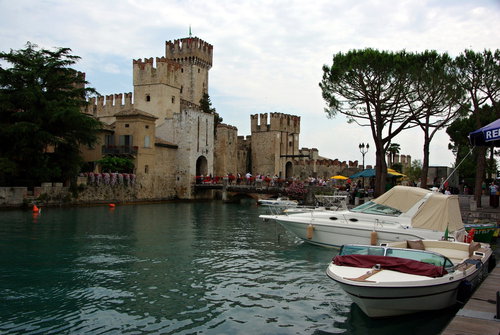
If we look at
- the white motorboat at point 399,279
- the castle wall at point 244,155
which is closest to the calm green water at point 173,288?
the white motorboat at point 399,279

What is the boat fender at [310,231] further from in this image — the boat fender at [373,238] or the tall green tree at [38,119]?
the tall green tree at [38,119]

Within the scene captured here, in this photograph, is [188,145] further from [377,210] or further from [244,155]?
[377,210]

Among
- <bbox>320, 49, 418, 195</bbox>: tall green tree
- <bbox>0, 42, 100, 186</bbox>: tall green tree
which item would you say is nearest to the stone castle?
<bbox>0, 42, 100, 186</bbox>: tall green tree

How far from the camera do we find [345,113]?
96.2 ft

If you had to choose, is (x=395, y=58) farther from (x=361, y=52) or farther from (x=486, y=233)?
(x=486, y=233)

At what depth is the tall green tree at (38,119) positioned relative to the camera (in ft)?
101

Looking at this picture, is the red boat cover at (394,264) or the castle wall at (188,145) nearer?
the red boat cover at (394,264)

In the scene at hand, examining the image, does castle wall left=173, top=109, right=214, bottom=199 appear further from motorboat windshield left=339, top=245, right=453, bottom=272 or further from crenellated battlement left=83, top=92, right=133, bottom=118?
motorboat windshield left=339, top=245, right=453, bottom=272

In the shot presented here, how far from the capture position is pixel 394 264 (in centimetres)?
854

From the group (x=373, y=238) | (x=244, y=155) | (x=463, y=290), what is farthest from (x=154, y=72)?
(x=463, y=290)

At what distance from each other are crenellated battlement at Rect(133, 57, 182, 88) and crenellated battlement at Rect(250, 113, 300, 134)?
13.6m

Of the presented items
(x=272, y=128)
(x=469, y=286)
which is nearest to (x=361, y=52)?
(x=469, y=286)

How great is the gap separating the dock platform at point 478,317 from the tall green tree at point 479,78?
16.5m

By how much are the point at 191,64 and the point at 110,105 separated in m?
13.0
